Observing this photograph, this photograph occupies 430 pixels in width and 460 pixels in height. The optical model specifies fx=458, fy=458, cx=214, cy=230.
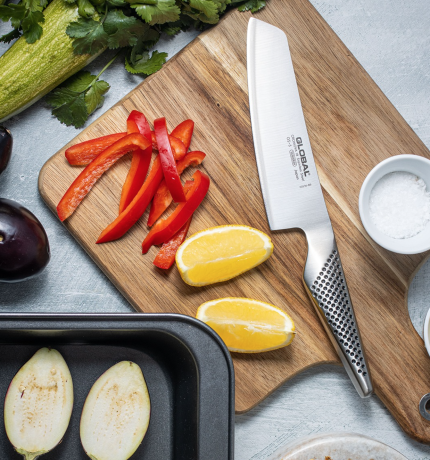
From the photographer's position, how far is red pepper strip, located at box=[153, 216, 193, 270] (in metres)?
1.24

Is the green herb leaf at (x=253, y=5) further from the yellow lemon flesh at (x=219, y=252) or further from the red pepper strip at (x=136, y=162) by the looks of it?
the yellow lemon flesh at (x=219, y=252)

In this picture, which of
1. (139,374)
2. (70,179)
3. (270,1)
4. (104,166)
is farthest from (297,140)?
(139,374)

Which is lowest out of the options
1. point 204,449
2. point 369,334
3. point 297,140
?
point 369,334

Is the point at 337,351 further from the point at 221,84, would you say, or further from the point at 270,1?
the point at 270,1

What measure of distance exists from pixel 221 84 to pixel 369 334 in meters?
0.83

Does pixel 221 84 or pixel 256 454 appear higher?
pixel 221 84

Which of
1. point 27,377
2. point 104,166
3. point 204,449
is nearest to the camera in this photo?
point 204,449

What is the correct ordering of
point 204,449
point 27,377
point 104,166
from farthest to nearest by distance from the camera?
point 104,166, point 27,377, point 204,449

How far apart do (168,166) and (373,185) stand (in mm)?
550

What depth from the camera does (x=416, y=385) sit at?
1304 mm

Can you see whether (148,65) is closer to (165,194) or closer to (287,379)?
(165,194)

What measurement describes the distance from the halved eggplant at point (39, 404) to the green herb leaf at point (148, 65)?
2.62 feet

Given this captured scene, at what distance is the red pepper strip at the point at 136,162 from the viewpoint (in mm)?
1245

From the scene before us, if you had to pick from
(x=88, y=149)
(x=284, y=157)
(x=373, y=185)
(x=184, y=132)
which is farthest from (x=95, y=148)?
(x=373, y=185)
